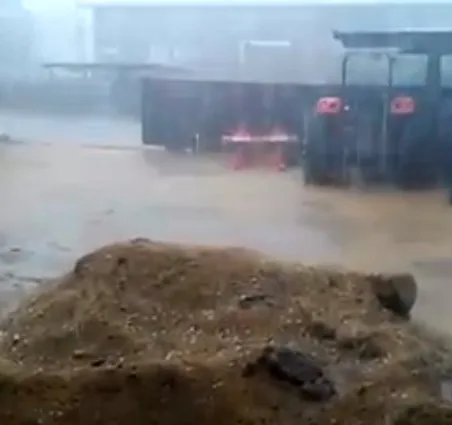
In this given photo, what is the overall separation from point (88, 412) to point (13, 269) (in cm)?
138

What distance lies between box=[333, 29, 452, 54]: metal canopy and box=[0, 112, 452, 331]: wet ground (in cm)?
51

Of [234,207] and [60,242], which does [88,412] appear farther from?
[234,207]

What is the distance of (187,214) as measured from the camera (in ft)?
9.26

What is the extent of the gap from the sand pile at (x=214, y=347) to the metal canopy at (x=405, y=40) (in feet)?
5.23

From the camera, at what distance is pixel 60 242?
265cm

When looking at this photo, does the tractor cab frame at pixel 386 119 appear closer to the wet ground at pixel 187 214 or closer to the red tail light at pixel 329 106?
the red tail light at pixel 329 106

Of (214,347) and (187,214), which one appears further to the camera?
(187,214)

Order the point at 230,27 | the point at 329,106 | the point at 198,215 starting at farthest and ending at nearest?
the point at 329,106 → the point at 230,27 → the point at 198,215

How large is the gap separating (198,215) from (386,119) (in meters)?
1.01

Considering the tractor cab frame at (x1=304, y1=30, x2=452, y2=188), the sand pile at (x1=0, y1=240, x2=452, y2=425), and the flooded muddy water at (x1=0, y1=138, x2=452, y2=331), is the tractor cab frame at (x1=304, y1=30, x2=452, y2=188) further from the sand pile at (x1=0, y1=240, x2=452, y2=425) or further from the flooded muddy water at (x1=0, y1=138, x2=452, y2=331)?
the sand pile at (x1=0, y1=240, x2=452, y2=425)

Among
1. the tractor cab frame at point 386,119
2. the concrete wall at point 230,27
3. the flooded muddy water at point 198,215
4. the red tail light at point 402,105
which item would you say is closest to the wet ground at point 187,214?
the flooded muddy water at point 198,215

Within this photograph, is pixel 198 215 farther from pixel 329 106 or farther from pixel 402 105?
pixel 402 105

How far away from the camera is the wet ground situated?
2572mm

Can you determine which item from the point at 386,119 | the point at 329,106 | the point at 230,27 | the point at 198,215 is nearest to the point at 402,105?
the point at 386,119
